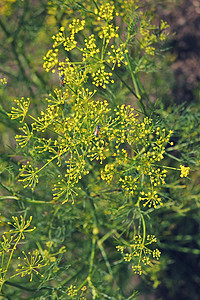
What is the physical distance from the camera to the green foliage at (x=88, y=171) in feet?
6.70

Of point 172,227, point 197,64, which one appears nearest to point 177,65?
point 197,64

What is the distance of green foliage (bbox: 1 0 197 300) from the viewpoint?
6.70ft

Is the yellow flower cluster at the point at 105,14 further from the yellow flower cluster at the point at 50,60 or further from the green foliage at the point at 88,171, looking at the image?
the yellow flower cluster at the point at 50,60

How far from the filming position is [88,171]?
2.04 m

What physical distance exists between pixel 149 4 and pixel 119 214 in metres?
2.82

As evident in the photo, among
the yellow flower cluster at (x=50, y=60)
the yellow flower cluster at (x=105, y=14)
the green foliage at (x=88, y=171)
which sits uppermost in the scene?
the yellow flower cluster at (x=105, y=14)

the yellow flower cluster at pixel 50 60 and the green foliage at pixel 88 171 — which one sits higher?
the yellow flower cluster at pixel 50 60

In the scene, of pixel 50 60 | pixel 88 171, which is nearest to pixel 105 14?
pixel 50 60

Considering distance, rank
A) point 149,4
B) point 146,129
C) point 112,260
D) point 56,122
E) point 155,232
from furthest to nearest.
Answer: point 149,4 < point 112,260 < point 155,232 < point 146,129 < point 56,122

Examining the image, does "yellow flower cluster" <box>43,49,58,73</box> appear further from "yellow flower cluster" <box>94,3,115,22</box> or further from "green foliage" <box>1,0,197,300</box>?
"yellow flower cluster" <box>94,3,115,22</box>

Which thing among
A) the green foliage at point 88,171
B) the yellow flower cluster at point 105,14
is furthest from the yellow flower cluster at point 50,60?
the yellow flower cluster at point 105,14

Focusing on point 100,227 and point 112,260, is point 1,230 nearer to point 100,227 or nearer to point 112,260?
point 100,227

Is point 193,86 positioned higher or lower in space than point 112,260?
higher

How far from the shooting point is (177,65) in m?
4.29
